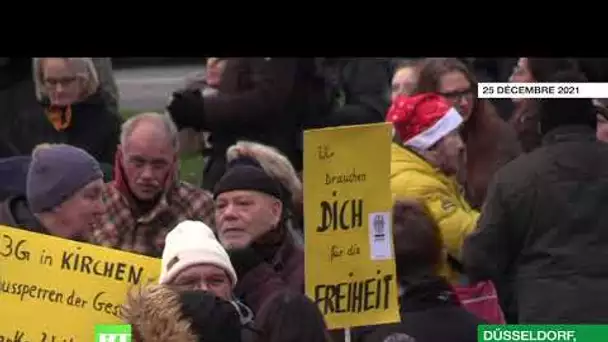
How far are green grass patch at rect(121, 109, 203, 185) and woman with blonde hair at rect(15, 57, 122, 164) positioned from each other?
0.18ft

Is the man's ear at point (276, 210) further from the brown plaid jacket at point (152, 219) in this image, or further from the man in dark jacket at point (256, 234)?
the brown plaid jacket at point (152, 219)

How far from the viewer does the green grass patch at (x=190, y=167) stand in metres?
4.69

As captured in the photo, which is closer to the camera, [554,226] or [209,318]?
[209,318]

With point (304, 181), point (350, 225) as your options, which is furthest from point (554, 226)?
point (304, 181)

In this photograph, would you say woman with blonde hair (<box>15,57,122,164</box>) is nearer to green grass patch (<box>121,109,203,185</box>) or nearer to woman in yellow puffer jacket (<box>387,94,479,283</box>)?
green grass patch (<box>121,109,203,185</box>)

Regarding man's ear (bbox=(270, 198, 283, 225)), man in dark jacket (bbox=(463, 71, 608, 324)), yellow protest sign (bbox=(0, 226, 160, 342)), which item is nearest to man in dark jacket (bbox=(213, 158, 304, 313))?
man's ear (bbox=(270, 198, 283, 225))

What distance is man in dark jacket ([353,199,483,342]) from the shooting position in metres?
4.66

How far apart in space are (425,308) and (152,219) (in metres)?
0.84

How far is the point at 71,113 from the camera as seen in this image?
473cm

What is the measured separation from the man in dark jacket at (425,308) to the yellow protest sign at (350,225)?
0.03 meters

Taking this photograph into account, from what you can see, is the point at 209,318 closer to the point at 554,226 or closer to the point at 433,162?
the point at 433,162
